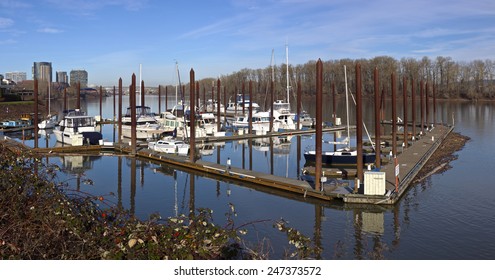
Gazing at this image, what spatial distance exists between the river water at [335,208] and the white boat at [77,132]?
19.6 ft

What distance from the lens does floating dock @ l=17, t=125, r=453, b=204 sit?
22.2 metres

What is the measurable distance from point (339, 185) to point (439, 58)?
14507 cm

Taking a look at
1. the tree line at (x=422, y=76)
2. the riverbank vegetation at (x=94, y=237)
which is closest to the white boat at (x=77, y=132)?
the riverbank vegetation at (x=94, y=237)

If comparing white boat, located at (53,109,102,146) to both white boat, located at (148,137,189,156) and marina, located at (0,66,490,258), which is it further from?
white boat, located at (148,137,189,156)

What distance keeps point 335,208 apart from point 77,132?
31.9m

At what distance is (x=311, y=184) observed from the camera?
969 inches

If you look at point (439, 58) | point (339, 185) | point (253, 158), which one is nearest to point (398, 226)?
point (339, 185)

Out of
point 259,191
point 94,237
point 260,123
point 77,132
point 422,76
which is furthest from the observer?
point 422,76

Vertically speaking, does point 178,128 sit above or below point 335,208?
above

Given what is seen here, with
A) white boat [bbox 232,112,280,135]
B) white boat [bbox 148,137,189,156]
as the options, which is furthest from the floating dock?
white boat [bbox 232,112,280,135]

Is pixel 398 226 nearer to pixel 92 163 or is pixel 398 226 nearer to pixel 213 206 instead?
pixel 213 206

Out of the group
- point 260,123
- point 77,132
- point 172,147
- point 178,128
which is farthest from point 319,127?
point 260,123

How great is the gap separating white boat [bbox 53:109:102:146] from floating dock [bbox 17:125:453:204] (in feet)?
8.11

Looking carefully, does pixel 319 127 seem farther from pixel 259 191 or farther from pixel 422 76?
pixel 422 76
